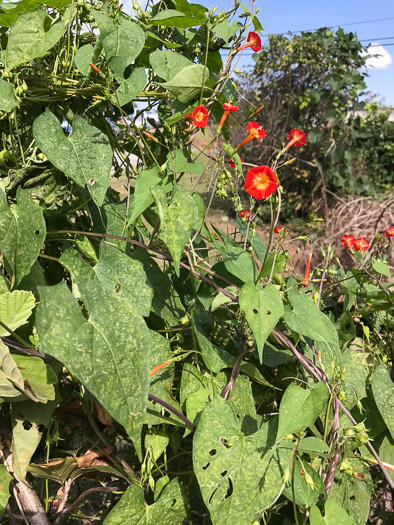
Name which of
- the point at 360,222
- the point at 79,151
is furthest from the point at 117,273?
the point at 360,222

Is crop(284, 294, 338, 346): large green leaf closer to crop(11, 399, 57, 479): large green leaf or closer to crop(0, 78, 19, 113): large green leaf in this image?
crop(11, 399, 57, 479): large green leaf

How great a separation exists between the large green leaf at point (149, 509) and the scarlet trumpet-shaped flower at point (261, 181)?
60 centimetres

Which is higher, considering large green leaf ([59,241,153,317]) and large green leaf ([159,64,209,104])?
large green leaf ([159,64,209,104])

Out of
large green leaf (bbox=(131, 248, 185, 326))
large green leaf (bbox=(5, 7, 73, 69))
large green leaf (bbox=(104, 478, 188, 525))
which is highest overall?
large green leaf (bbox=(5, 7, 73, 69))

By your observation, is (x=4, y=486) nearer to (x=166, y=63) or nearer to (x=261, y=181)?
(x=261, y=181)

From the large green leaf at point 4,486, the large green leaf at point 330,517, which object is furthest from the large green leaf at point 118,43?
the large green leaf at point 330,517

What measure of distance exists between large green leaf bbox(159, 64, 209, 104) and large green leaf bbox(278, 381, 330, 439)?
2.04ft

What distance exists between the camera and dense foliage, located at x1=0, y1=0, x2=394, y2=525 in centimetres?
80

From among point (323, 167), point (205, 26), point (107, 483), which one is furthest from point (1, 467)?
point (323, 167)

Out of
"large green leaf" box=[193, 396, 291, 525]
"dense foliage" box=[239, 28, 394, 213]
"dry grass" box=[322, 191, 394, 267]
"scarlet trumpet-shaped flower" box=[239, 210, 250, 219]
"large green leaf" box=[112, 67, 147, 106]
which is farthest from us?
"dense foliage" box=[239, 28, 394, 213]

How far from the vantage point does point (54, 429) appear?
3.35 feet

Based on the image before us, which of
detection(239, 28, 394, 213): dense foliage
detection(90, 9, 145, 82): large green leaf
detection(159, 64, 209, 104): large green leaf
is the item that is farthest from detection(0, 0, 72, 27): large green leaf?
detection(239, 28, 394, 213): dense foliage

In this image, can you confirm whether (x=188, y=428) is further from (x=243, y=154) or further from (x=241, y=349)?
(x=243, y=154)

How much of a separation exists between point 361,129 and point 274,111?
113cm
